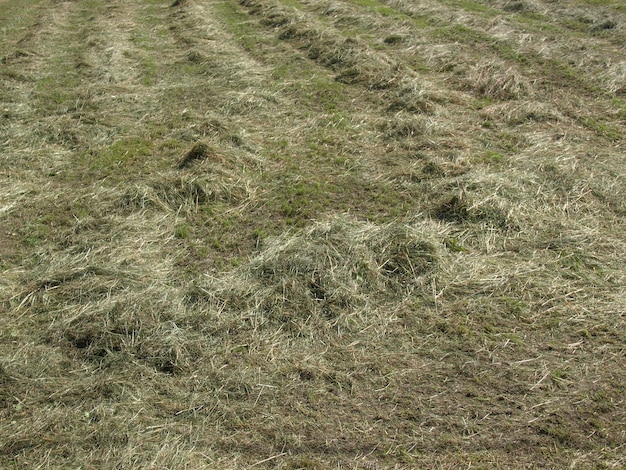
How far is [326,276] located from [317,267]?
131 millimetres

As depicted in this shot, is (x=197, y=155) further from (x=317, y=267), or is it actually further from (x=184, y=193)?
(x=317, y=267)

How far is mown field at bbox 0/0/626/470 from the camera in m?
3.36

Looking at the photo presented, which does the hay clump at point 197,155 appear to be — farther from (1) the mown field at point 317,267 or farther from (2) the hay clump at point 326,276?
(2) the hay clump at point 326,276

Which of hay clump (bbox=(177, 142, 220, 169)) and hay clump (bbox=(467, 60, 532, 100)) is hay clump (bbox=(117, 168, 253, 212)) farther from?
hay clump (bbox=(467, 60, 532, 100))

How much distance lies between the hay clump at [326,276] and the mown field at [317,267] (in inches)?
0.8

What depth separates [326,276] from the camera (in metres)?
4.44

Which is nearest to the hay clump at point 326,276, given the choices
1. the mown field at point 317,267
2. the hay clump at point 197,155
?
the mown field at point 317,267

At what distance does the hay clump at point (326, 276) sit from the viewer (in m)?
4.22

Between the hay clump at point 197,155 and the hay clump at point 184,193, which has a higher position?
the hay clump at point 197,155

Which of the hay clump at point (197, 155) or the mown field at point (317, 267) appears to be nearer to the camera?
the mown field at point (317, 267)

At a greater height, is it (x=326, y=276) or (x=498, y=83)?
(x=498, y=83)

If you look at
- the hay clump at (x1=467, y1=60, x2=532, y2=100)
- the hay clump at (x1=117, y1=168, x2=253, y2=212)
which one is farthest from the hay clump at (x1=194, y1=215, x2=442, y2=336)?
the hay clump at (x1=467, y1=60, x2=532, y2=100)

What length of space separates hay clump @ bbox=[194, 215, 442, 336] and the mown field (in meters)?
0.02

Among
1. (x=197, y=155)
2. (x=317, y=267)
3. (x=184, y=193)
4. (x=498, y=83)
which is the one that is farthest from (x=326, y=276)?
(x=498, y=83)
